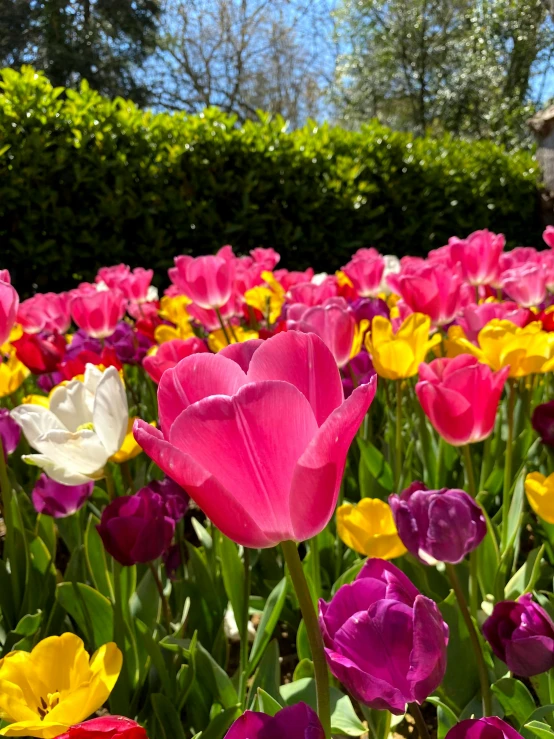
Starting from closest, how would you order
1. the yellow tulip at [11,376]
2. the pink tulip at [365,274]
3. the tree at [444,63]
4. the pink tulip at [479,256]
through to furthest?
1. the yellow tulip at [11,376]
2. the pink tulip at [479,256]
3. the pink tulip at [365,274]
4. the tree at [444,63]

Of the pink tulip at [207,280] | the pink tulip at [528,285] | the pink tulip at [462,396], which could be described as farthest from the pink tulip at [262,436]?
the pink tulip at [528,285]

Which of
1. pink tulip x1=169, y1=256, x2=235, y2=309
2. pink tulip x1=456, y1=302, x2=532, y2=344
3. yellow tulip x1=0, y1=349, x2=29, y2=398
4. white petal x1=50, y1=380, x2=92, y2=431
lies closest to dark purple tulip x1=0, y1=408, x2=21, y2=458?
yellow tulip x1=0, y1=349, x2=29, y2=398

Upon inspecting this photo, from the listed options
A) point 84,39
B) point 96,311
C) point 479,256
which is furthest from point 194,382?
point 84,39

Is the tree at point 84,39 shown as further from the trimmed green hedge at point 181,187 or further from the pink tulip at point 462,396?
the pink tulip at point 462,396

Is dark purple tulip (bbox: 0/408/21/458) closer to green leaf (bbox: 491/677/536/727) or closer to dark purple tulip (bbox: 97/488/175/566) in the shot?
dark purple tulip (bbox: 97/488/175/566)

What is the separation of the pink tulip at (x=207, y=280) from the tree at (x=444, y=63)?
645 inches

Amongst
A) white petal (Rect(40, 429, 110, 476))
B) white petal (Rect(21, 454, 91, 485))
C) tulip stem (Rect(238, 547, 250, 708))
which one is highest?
white petal (Rect(40, 429, 110, 476))

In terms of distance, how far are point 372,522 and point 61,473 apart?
45 cm

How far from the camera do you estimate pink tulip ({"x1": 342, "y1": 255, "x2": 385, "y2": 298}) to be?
2.09m

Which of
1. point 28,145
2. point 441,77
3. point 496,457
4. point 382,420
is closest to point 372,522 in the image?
point 496,457

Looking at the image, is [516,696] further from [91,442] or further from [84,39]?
[84,39]

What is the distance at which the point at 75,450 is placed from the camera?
93 centimetres

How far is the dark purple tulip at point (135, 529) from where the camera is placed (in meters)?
0.82

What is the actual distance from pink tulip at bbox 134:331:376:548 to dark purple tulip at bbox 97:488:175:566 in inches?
16.3
